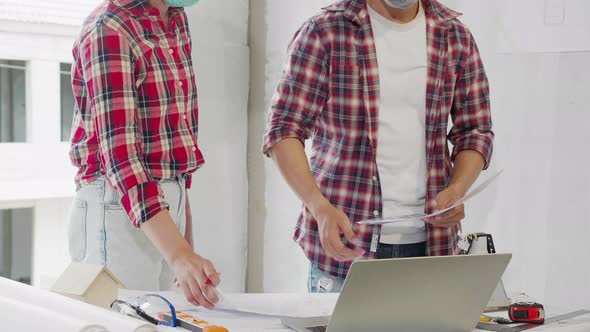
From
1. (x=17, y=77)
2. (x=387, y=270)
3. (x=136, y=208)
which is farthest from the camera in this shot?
(x=17, y=77)

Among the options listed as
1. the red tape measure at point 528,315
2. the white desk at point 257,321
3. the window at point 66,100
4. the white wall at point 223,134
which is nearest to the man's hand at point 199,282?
the white desk at point 257,321

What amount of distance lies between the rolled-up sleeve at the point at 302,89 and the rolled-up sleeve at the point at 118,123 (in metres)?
0.33

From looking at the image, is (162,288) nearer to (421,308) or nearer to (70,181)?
(421,308)

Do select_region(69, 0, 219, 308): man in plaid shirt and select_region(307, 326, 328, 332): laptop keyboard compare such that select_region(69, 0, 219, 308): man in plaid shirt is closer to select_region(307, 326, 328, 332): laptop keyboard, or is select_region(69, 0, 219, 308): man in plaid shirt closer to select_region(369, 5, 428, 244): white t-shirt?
select_region(307, 326, 328, 332): laptop keyboard

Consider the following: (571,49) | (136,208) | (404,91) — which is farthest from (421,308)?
(571,49)

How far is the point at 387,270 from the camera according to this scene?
1.06 m

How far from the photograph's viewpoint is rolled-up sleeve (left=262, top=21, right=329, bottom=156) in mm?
1701

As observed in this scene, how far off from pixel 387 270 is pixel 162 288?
2.84 ft

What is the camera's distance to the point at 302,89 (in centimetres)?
171

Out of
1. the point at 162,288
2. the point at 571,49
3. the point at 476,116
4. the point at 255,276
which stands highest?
the point at 571,49

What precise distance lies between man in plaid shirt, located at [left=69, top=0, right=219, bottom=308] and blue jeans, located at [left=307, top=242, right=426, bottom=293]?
331 mm

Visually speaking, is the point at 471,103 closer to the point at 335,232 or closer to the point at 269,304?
the point at 335,232

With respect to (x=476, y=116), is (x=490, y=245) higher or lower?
lower

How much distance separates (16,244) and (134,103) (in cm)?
170
